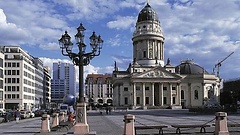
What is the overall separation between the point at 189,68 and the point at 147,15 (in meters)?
25.7

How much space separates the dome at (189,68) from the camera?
144125mm

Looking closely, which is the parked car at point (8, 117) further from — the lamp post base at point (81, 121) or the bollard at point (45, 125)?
the lamp post base at point (81, 121)

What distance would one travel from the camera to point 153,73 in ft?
432

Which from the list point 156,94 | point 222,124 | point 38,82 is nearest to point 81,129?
point 222,124

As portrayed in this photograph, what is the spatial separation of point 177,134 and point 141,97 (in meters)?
109

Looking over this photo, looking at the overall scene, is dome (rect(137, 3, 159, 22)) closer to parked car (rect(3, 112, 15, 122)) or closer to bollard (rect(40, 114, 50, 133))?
parked car (rect(3, 112, 15, 122))

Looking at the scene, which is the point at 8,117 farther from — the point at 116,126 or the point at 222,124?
the point at 222,124

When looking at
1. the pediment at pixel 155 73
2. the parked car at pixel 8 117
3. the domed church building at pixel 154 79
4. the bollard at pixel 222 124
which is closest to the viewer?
the bollard at pixel 222 124

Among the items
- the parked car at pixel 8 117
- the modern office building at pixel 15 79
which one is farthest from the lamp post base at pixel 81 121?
the modern office building at pixel 15 79

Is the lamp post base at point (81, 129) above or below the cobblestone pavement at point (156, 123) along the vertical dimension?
above

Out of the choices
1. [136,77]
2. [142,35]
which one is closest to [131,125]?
[136,77]

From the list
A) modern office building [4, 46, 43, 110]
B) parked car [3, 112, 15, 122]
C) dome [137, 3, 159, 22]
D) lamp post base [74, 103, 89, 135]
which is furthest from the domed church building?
lamp post base [74, 103, 89, 135]

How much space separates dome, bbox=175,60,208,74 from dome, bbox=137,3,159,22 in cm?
2121

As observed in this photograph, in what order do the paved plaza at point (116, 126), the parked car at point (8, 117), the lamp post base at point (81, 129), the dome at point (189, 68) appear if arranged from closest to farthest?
the lamp post base at point (81, 129) < the paved plaza at point (116, 126) < the parked car at point (8, 117) < the dome at point (189, 68)
